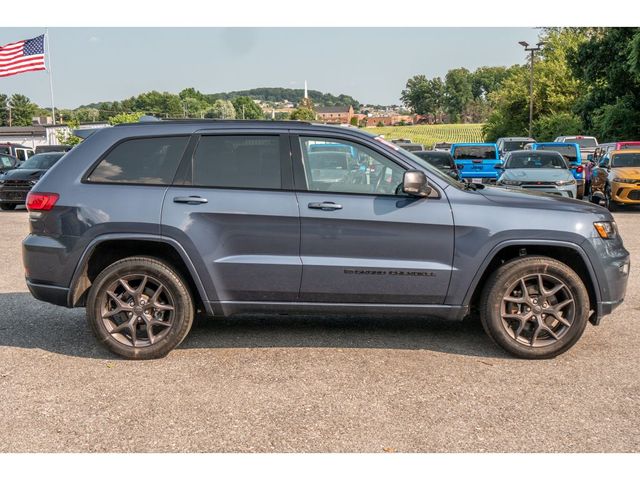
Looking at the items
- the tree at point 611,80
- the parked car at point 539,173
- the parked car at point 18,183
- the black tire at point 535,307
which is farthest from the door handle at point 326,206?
the tree at point 611,80

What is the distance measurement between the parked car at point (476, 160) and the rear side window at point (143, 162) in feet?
53.4

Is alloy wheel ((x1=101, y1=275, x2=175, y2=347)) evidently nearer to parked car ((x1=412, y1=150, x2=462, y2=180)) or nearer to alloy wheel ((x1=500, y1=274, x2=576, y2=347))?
alloy wheel ((x1=500, y1=274, x2=576, y2=347))

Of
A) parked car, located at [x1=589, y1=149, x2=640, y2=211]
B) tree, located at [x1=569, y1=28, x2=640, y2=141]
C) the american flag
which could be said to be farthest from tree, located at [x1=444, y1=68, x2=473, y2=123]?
parked car, located at [x1=589, y1=149, x2=640, y2=211]

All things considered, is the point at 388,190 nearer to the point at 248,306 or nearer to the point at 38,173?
the point at 248,306

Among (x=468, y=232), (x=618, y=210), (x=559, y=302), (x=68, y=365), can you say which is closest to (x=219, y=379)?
(x=68, y=365)

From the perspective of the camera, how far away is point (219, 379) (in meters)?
4.73

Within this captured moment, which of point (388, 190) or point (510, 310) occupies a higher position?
point (388, 190)

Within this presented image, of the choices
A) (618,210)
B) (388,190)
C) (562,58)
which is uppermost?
(562,58)

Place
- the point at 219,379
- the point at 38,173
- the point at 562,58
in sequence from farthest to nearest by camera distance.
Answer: the point at 562,58 → the point at 38,173 → the point at 219,379

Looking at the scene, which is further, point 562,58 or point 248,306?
point 562,58

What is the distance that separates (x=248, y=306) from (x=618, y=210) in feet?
48.9

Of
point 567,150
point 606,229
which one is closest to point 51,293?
point 606,229

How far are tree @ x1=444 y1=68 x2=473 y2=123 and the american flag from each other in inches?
5613

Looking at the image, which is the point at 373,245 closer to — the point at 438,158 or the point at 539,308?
the point at 539,308
